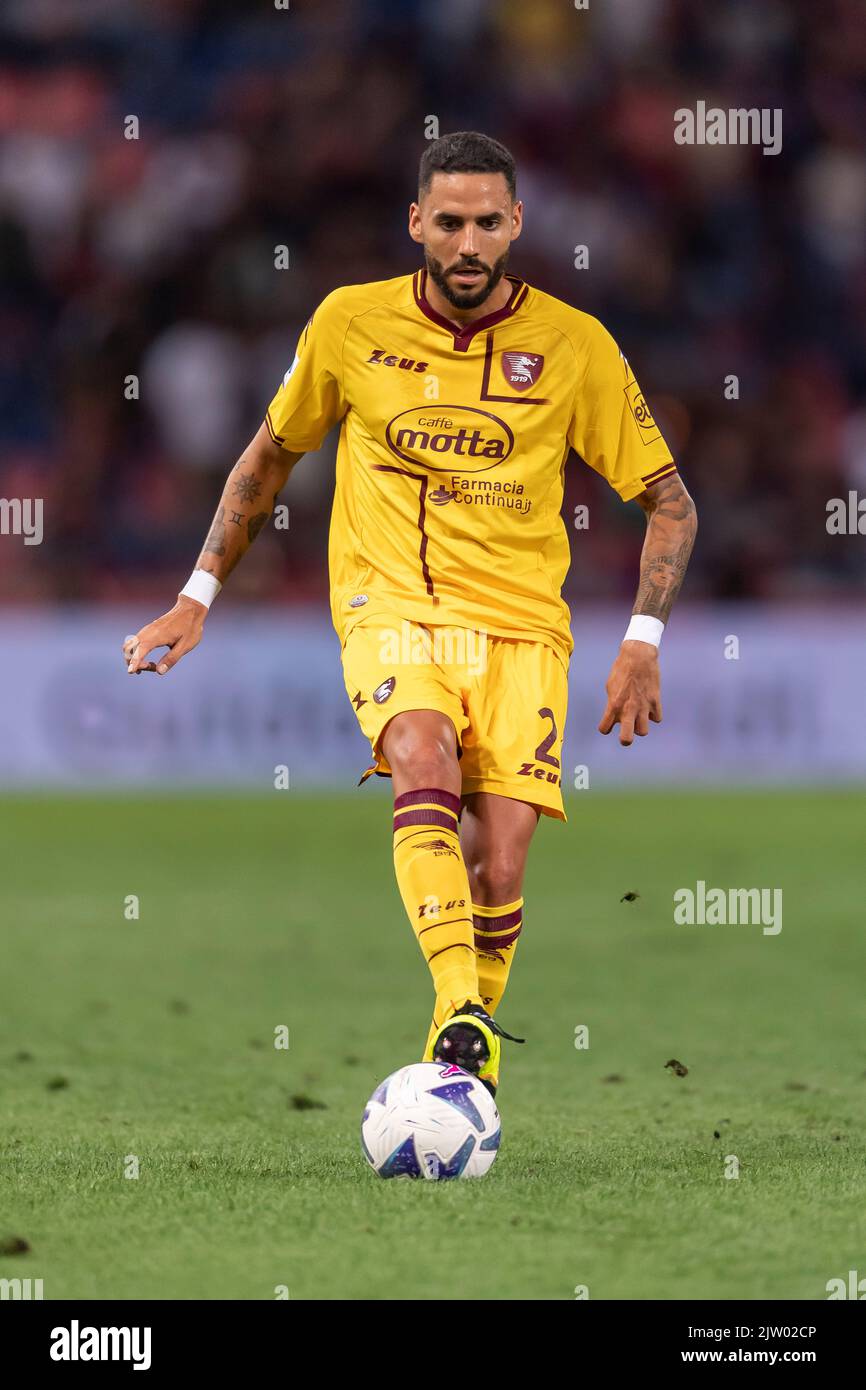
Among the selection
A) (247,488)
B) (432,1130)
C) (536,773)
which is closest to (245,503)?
(247,488)

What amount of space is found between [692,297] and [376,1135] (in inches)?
511

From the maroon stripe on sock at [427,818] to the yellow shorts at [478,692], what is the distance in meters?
0.26

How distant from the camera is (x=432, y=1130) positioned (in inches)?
171

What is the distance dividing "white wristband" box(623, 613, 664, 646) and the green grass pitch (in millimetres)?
1182

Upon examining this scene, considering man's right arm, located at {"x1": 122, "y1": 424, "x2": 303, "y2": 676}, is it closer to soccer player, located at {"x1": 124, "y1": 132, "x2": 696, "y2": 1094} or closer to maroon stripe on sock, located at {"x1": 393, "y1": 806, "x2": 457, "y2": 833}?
soccer player, located at {"x1": 124, "y1": 132, "x2": 696, "y2": 1094}

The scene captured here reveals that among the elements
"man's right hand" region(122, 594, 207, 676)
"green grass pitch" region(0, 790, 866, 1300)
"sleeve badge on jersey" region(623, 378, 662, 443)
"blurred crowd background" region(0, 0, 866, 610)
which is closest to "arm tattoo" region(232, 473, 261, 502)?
"man's right hand" region(122, 594, 207, 676)

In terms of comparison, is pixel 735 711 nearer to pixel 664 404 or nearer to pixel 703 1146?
pixel 664 404

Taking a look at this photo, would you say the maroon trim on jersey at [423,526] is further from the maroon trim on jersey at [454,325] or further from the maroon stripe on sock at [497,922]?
the maroon stripe on sock at [497,922]

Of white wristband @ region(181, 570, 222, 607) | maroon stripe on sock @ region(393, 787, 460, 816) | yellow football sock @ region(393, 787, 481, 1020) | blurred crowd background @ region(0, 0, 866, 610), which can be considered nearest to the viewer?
yellow football sock @ region(393, 787, 481, 1020)

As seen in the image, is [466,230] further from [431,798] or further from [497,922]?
[497,922]

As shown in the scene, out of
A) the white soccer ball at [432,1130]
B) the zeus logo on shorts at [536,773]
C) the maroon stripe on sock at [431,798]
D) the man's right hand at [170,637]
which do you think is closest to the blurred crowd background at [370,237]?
the man's right hand at [170,637]

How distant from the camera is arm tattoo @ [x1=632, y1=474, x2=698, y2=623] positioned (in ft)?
17.1

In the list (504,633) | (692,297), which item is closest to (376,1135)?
(504,633)

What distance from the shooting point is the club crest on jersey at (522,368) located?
5207 mm
